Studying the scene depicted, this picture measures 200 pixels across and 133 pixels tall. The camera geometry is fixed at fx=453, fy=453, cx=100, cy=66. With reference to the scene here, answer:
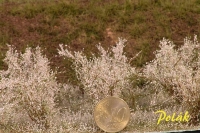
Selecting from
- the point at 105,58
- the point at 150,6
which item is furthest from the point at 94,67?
the point at 150,6

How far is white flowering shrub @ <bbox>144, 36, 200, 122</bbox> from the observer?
941 centimetres

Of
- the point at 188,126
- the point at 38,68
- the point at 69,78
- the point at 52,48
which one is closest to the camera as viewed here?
the point at 188,126

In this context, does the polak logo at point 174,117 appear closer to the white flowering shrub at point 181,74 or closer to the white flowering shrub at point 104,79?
the white flowering shrub at point 181,74

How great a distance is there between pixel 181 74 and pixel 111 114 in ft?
6.42

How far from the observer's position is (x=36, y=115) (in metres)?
9.57

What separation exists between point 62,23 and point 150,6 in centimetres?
310

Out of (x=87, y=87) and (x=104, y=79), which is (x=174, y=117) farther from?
(x=87, y=87)

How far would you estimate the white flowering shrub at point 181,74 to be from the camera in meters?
9.41

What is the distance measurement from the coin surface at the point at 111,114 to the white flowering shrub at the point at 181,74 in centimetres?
141

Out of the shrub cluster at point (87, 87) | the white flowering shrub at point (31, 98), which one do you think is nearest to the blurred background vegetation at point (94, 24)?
the shrub cluster at point (87, 87)

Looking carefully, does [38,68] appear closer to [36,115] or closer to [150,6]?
[36,115]

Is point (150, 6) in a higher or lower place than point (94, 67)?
higher

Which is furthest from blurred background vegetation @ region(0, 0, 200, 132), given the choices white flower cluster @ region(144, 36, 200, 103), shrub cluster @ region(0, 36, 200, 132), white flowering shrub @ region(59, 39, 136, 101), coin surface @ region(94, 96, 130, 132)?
coin surface @ region(94, 96, 130, 132)

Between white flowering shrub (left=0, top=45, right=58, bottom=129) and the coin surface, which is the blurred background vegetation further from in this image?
the coin surface
